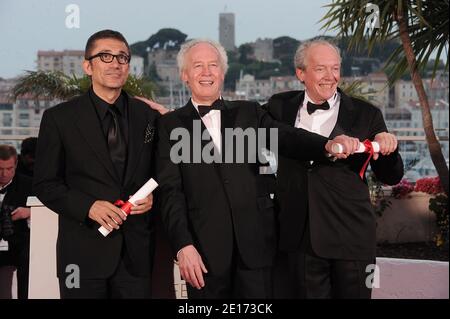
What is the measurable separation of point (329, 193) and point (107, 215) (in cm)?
84

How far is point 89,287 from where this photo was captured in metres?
2.73

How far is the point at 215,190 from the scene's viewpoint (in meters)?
2.79

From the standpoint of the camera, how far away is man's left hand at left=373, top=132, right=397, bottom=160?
2729mm

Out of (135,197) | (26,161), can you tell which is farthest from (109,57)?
(26,161)

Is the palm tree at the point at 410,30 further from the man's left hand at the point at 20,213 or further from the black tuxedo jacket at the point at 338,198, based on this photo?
the black tuxedo jacket at the point at 338,198

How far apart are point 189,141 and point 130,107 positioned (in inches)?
11.0

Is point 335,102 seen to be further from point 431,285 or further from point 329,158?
point 431,285

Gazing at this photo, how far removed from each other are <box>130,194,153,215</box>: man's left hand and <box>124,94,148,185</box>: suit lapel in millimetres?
117

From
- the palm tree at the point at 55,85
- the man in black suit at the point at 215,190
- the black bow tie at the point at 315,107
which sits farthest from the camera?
the palm tree at the point at 55,85

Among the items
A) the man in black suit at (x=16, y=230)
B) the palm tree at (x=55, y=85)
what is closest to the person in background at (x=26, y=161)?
the man in black suit at (x=16, y=230)

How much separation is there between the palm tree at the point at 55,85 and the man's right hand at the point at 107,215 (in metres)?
6.90

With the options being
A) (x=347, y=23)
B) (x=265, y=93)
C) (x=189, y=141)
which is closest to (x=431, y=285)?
(x=347, y=23)

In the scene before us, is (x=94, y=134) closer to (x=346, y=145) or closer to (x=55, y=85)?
(x=346, y=145)

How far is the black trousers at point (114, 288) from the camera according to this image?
8.95 feet
